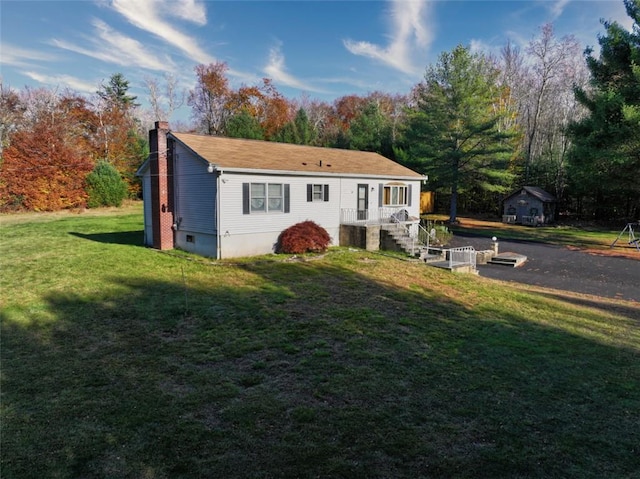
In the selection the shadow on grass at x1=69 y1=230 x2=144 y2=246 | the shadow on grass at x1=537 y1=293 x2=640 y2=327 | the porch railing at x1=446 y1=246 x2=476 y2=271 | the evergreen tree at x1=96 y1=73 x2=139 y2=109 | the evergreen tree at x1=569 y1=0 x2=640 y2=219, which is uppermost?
the evergreen tree at x1=96 y1=73 x2=139 y2=109

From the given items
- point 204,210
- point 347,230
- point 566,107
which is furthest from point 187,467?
point 566,107

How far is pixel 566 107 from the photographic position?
141 ft

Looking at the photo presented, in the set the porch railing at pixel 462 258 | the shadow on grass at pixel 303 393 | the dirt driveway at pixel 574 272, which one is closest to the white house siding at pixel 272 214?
the porch railing at pixel 462 258

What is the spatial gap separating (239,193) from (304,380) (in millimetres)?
10355

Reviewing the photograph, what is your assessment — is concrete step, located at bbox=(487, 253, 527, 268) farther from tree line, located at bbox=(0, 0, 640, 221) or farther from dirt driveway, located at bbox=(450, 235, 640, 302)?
tree line, located at bbox=(0, 0, 640, 221)

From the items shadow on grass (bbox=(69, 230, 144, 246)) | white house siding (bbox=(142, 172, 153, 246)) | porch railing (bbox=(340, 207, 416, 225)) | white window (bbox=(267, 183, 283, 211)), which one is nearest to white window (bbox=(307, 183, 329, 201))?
porch railing (bbox=(340, 207, 416, 225))

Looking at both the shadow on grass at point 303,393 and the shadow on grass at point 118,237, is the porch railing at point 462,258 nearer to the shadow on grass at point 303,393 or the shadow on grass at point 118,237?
the shadow on grass at point 303,393

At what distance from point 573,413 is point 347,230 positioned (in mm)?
13739

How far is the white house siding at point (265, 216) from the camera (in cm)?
1466

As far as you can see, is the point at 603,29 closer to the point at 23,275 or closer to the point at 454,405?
the point at 454,405

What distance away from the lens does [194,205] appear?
50.7 feet

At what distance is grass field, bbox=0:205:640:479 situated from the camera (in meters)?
3.79

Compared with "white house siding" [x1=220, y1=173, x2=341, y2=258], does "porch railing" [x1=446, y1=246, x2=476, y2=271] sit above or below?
below

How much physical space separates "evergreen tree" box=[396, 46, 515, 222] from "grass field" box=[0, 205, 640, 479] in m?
22.1
